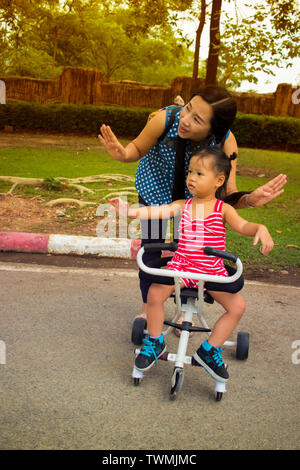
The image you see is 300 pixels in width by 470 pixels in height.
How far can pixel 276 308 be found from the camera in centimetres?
401

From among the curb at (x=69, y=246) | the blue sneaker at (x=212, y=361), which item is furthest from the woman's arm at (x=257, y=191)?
the curb at (x=69, y=246)

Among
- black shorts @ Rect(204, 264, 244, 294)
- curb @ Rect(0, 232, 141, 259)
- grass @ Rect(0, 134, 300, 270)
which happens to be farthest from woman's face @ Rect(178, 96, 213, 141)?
grass @ Rect(0, 134, 300, 270)

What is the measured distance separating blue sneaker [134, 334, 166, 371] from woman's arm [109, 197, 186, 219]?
684 mm

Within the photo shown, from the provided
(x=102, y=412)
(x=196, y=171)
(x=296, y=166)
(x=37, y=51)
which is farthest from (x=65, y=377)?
(x=37, y=51)

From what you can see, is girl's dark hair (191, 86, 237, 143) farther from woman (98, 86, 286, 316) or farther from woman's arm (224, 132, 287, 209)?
woman's arm (224, 132, 287, 209)

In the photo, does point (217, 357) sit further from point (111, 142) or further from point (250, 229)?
point (111, 142)

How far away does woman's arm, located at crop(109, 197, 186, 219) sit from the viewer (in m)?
2.55

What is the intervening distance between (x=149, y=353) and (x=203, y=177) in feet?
3.28

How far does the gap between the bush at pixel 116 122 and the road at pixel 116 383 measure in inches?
518

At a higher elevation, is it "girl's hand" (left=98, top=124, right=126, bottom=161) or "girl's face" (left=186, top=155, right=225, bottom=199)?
"girl's hand" (left=98, top=124, right=126, bottom=161)

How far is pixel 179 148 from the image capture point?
2.98m

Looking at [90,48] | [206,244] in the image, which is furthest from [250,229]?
[90,48]
